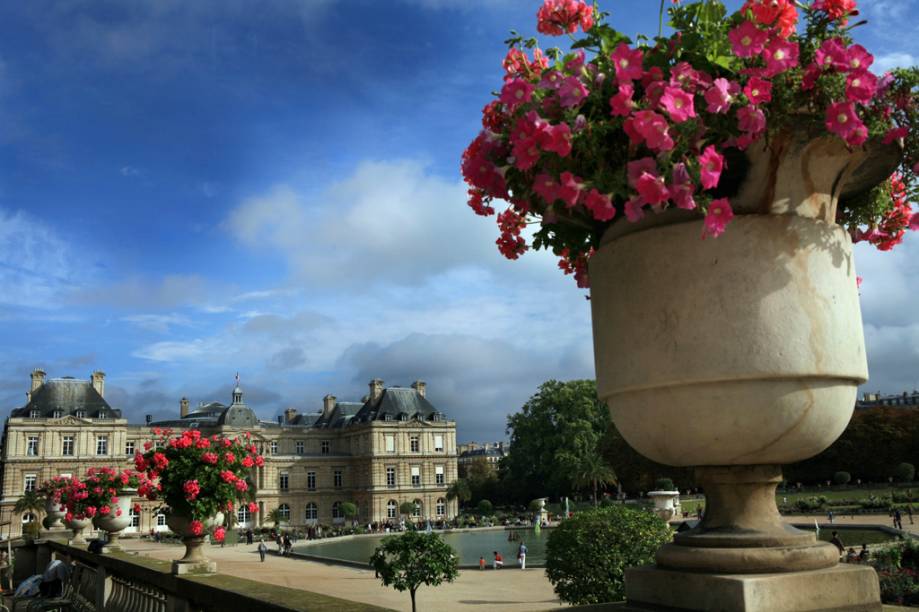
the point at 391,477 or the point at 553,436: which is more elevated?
the point at 553,436

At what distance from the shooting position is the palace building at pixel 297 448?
55188mm

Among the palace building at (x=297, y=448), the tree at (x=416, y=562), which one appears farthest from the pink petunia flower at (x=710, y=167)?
the palace building at (x=297, y=448)

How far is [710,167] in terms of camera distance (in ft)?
5.49

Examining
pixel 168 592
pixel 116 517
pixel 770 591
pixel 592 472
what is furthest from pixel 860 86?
pixel 592 472

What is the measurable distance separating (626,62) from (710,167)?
30 cm

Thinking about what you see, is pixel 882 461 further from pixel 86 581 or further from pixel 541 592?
pixel 86 581

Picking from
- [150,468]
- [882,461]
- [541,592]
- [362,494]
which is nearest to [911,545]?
[541,592]

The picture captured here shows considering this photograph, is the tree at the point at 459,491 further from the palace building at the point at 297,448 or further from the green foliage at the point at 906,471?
the green foliage at the point at 906,471

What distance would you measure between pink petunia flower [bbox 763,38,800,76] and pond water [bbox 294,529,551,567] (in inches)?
937

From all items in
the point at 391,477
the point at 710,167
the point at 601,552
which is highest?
the point at 710,167

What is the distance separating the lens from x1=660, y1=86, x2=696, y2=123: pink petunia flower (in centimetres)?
164

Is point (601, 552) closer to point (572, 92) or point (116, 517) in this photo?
point (116, 517)

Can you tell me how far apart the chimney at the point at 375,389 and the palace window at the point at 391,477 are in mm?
6377

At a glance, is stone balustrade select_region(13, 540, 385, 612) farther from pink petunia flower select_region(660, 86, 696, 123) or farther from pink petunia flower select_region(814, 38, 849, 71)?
pink petunia flower select_region(814, 38, 849, 71)
